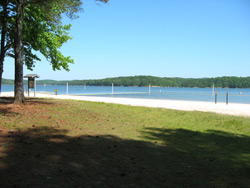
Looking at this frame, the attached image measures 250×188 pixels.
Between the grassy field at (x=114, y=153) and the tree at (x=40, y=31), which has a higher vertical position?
the tree at (x=40, y=31)

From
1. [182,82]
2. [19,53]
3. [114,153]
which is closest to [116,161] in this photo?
[114,153]

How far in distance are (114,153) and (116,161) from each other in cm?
52

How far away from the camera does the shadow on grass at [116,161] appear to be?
3.55m

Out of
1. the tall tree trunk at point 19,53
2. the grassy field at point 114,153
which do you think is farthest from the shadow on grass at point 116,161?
the tall tree trunk at point 19,53

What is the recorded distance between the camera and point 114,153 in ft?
16.6

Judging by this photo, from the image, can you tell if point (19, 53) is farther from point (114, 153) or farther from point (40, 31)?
point (114, 153)

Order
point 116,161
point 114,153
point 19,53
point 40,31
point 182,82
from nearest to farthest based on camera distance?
point 116,161 < point 114,153 < point 19,53 < point 40,31 < point 182,82

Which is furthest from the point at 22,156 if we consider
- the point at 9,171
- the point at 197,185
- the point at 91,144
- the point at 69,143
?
the point at 197,185

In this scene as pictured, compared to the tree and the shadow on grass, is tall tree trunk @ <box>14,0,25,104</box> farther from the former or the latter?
the shadow on grass

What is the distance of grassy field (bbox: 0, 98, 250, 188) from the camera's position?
362cm

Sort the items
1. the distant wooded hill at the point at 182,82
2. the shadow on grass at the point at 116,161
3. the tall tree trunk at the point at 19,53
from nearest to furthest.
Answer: the shadow on grass at the point at 116,161 → the tall tree trunk at the point at 19,53 → the distant wooded hill at the point at 182,82

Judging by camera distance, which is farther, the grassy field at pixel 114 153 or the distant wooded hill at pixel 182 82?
the distant wooded hill at pixel 182 82

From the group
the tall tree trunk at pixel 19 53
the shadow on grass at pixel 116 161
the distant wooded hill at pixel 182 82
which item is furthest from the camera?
the distant wooded hill at pixel 182 82

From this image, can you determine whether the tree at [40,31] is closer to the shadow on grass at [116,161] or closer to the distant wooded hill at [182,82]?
the shadow on grass at [116,161]
